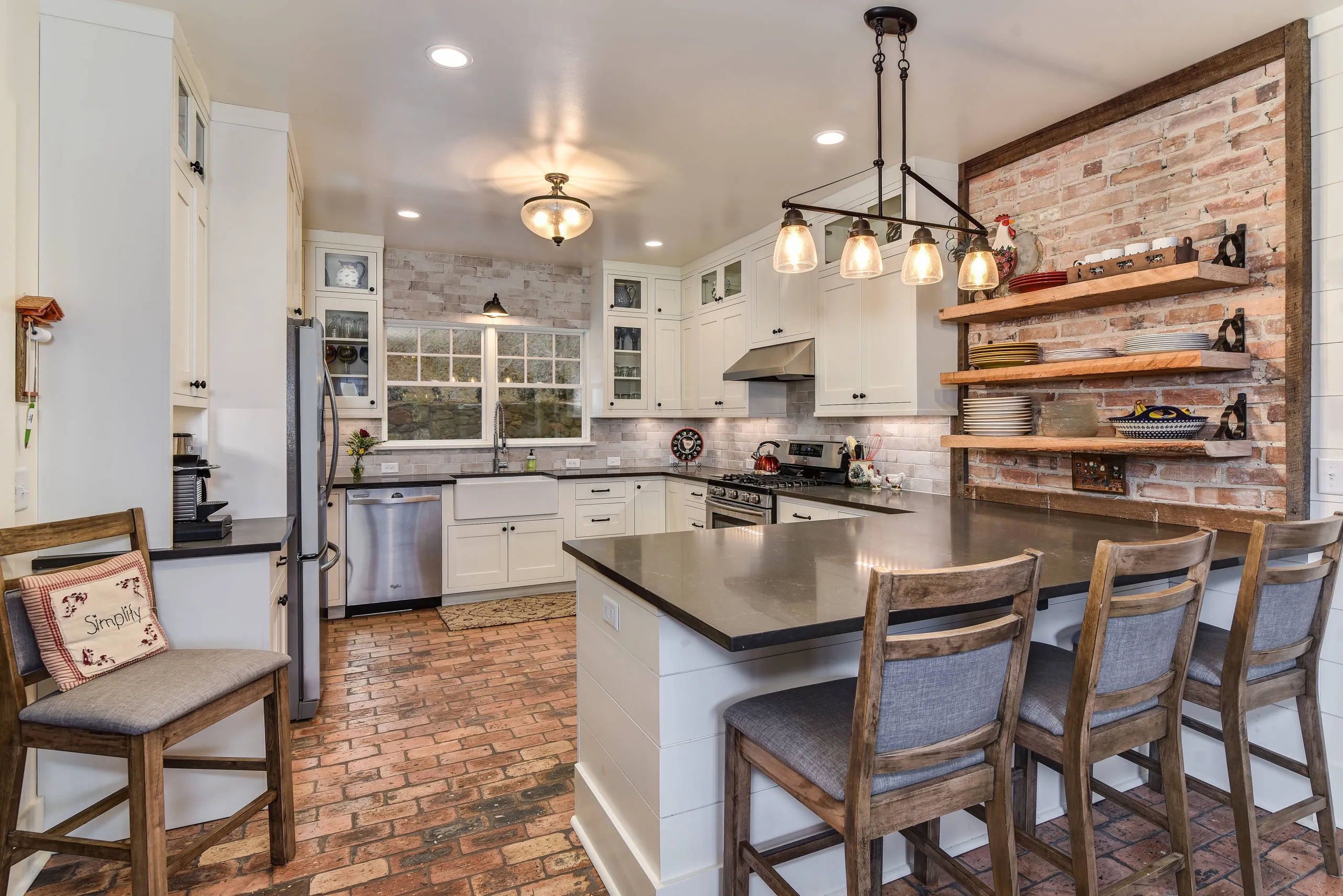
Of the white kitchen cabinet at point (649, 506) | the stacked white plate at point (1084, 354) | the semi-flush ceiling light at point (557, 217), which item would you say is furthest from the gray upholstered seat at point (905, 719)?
the white kitchen cabinet at point (649, 506)

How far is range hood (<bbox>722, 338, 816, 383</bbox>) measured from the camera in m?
4.30

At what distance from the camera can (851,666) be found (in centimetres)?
193

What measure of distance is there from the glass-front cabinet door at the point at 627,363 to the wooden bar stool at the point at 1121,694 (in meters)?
4.34

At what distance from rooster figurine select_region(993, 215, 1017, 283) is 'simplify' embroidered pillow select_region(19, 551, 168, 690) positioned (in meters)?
3.59

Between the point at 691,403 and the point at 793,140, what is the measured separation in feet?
9.04

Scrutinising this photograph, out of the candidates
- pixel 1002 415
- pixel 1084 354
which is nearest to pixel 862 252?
pixel 1084 354

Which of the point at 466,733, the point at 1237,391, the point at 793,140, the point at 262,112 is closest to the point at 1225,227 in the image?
the point at 1237,391

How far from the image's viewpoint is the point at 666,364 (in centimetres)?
588

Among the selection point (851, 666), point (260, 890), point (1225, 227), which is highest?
point (1225, 227)

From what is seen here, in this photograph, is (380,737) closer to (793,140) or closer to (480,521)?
(480,521)

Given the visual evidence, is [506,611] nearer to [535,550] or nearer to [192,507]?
[535,550]

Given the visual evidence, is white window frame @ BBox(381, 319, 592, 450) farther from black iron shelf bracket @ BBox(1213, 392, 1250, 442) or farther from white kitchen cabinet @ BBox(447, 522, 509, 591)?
black iron shelf bracket @ BBox(1213, 392, 1250, 442)

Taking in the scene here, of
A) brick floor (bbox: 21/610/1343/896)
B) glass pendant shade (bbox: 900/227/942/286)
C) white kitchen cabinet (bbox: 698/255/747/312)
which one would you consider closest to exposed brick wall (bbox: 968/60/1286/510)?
glass pendant shade (bbox: 900/227/942/286)

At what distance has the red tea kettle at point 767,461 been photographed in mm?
4906
